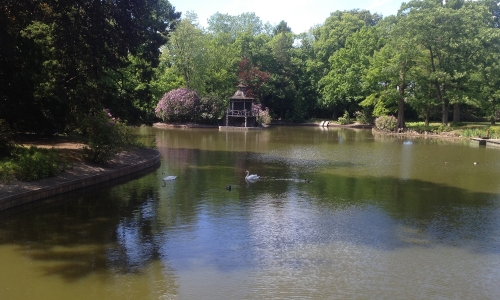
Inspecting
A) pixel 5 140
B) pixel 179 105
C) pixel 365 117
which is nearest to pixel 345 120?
pixel 365 117

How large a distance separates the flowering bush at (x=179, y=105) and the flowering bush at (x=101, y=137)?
3243cm

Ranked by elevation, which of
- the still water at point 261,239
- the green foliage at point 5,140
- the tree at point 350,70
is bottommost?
the still water at point 261,239

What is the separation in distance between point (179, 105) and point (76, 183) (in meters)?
35.9

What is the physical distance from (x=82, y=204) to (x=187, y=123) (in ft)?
125

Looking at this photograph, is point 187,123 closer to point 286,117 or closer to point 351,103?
point 286,117

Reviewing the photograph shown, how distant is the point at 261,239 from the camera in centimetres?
1035

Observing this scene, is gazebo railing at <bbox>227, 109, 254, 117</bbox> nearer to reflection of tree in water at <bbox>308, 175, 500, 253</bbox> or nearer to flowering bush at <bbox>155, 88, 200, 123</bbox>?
flowering bush at <bbox>155, 88, 200, 123</bbox>

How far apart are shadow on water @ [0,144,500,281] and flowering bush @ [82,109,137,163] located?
153 centimetres

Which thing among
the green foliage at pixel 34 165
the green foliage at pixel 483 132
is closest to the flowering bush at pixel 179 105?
the green foliage at pixel 483 132

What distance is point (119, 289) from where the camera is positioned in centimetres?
762

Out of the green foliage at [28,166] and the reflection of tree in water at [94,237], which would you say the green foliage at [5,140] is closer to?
the green foliage at [28,166]

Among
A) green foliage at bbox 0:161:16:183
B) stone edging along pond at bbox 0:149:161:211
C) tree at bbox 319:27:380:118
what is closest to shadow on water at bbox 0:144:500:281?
stone edging along pond at bbox 0:149:161:211

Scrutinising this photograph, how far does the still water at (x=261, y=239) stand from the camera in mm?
7840

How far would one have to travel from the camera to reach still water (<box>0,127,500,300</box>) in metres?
7.84
